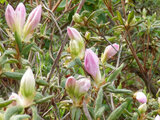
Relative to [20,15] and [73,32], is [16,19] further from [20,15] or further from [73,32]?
[73,32]

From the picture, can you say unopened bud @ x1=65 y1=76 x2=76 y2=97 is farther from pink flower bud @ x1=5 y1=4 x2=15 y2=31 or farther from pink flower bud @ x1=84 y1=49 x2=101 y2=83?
pink flower bud @ x1=5 y1=4 x2=15 y2=31

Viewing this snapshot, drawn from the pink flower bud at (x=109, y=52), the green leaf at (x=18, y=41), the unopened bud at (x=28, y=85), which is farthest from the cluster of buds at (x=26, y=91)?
the pink flower bud at (x=109, y=52)

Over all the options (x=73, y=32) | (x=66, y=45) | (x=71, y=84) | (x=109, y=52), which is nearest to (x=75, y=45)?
(x=73, y=32)

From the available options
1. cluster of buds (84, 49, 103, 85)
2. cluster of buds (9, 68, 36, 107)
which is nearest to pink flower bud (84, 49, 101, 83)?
cluster of buds (84, 49, 103, 85)

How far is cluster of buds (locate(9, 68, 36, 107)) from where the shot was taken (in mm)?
551

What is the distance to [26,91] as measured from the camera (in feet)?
1.84

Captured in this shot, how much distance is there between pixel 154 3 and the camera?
7.80 feet

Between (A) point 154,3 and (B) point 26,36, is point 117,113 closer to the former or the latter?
(B) point 26,36

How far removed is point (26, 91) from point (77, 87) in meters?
0.13

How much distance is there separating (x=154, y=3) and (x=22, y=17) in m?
1.98

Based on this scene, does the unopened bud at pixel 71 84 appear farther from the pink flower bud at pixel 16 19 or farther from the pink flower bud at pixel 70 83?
the pink flower bud at pixel 16 19

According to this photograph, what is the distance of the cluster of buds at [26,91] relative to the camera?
551 millimetres

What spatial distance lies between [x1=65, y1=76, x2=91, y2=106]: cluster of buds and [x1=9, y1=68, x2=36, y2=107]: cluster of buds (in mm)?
88

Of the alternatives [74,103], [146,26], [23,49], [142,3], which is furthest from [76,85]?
[142,3]
